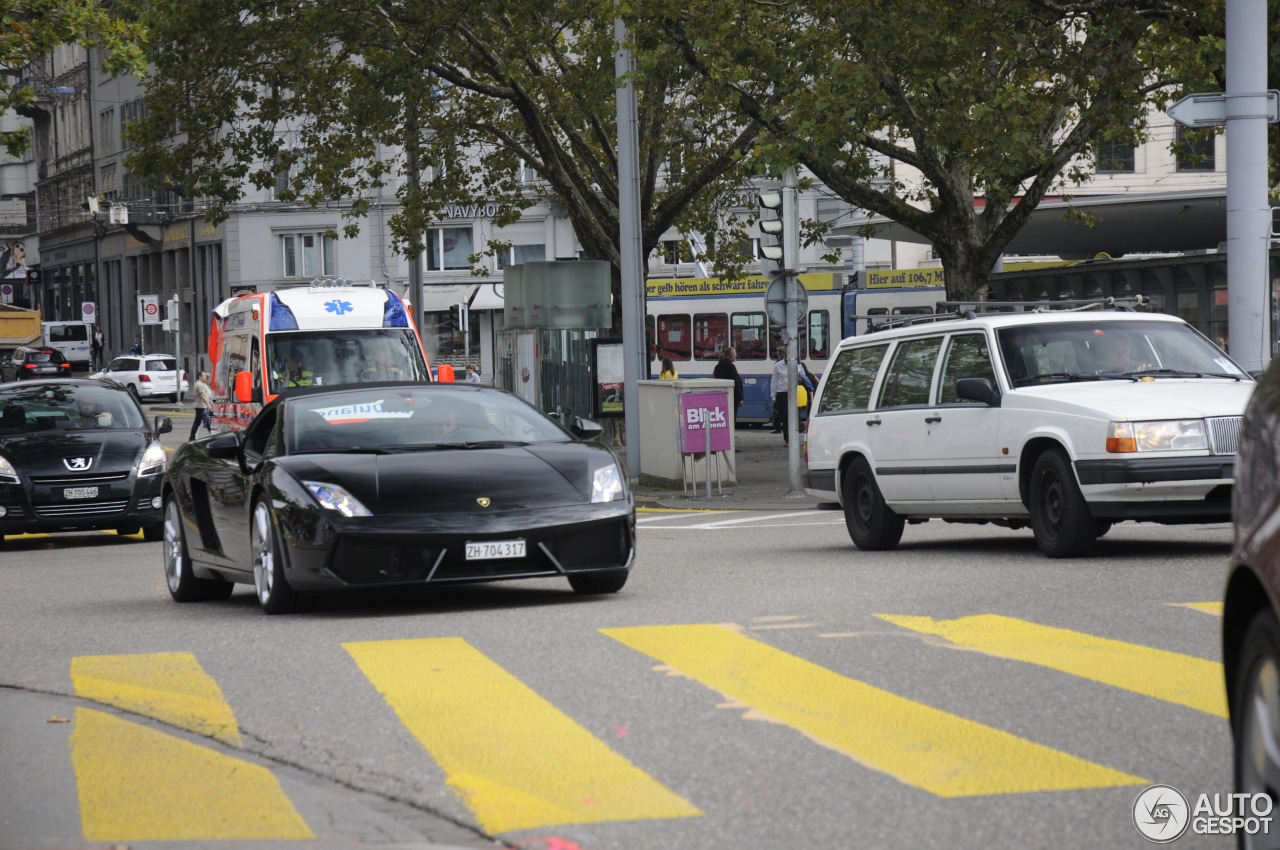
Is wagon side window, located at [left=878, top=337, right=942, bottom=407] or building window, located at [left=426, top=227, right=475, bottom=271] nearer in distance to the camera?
wagon side window, located at [left=878, top=337, right=942, bottom=407]

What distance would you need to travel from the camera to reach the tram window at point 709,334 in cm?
4692

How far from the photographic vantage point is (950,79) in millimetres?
23078

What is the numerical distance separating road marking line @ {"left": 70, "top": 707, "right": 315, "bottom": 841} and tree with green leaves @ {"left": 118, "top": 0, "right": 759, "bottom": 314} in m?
22.3

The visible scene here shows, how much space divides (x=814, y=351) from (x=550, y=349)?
45.5ft

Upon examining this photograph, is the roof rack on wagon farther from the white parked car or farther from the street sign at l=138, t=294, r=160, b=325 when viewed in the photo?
the white parked car

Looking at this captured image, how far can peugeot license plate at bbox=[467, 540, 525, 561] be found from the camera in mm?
10547

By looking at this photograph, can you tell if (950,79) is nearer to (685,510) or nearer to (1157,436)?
(685,510)

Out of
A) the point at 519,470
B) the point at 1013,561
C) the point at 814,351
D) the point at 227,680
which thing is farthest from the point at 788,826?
the point at 814,351

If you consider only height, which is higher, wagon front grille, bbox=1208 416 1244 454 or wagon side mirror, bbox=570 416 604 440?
wagon side mirror, bbox=570 416 604 440

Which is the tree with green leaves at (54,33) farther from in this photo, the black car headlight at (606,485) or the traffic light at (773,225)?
the black car headlight at (606,485)

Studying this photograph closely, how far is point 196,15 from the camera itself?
3028 cm

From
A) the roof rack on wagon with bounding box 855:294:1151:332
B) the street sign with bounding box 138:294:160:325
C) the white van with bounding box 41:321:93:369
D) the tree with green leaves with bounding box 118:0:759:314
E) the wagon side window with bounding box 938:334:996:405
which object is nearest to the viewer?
the wagon side window with bounding box 938:334:996:405

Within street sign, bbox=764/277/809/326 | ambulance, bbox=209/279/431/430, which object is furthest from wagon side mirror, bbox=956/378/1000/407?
ambulance, bbox=209/279/431/430

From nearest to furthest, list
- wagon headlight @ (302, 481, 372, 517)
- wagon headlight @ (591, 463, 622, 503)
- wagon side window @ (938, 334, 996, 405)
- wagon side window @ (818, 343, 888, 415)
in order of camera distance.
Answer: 1. wagon headlight @ (302, 481, 372, 517)
2. wagon headlight @ (591, 463, 622, 503)
3. wagon side window @ (938, 334, 996, 405)
4. wagon side window @ (818, 343, 888, 415)
